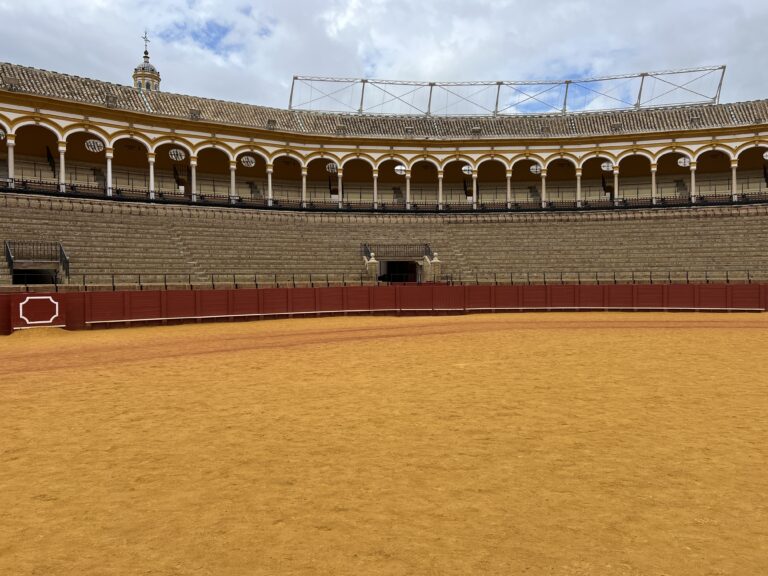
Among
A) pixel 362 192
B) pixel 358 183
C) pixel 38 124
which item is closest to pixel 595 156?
pixel 362 192

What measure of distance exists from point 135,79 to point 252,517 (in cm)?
6978

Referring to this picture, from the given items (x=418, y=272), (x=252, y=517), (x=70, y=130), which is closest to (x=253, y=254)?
(x=418, y=272)

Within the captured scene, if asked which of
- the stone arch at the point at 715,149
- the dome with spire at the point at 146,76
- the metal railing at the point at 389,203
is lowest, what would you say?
the metal railing at the point at 389,203

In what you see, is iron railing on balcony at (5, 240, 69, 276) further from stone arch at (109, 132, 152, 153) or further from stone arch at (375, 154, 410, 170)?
stone arch at (375, 154, 410, 170)

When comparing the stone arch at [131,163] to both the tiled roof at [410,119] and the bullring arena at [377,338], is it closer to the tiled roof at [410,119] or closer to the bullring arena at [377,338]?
the bullring arena at [377,338]

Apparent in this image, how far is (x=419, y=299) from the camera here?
22.8 metres

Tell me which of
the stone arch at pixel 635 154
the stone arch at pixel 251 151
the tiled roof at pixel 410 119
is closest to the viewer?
the tiled roof at pixel 410 119

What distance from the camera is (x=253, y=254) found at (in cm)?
2472

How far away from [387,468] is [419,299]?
18.3 m

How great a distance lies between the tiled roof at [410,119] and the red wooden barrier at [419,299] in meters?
13.8

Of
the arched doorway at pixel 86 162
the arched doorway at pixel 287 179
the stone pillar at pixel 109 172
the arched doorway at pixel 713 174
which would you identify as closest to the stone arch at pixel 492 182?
the arched doorway at pixel 713 174

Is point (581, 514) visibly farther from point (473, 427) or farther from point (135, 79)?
point (135, 79)

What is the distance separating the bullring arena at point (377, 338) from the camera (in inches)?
137

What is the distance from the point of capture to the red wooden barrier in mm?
18406
